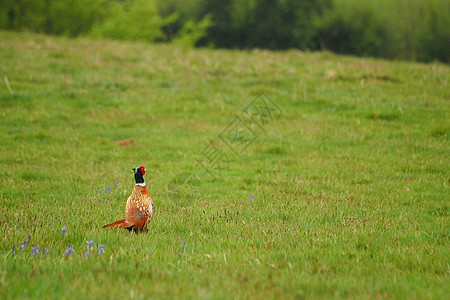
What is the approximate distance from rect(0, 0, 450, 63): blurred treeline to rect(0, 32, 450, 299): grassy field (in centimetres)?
2861

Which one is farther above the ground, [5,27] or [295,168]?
Answer: [5,27]

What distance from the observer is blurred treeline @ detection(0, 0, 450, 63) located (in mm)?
44406

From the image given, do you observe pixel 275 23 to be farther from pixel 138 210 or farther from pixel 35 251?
pixel 35 251

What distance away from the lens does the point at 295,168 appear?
9.43 m

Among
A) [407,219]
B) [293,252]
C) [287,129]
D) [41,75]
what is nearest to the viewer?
[293,252]

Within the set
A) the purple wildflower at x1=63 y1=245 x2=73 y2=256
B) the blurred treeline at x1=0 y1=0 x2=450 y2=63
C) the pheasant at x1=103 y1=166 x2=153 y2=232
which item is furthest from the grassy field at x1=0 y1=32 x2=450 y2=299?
the blurred treeline at x1=0 y1=0 x2=450 y2=63

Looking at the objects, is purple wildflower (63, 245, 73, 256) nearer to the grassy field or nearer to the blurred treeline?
the grassy field

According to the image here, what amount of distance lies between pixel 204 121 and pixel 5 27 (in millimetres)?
47183

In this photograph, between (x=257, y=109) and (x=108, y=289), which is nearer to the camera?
(x=108, y=289)

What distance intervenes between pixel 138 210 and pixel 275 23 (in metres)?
53.2

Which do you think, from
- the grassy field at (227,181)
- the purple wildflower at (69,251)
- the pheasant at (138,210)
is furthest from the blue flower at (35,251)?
the pheasant at (138,210)

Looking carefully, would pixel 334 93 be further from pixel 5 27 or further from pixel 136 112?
pixel 5 27

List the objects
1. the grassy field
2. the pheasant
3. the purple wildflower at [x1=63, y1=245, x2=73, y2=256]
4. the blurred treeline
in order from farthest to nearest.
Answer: the blurred treeline
the pheasant
the purple wildflower at [x1=63, y1=245, x2=73, y2=256]
the grassy field

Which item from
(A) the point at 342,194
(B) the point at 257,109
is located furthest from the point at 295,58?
(A) the point at 342,194
